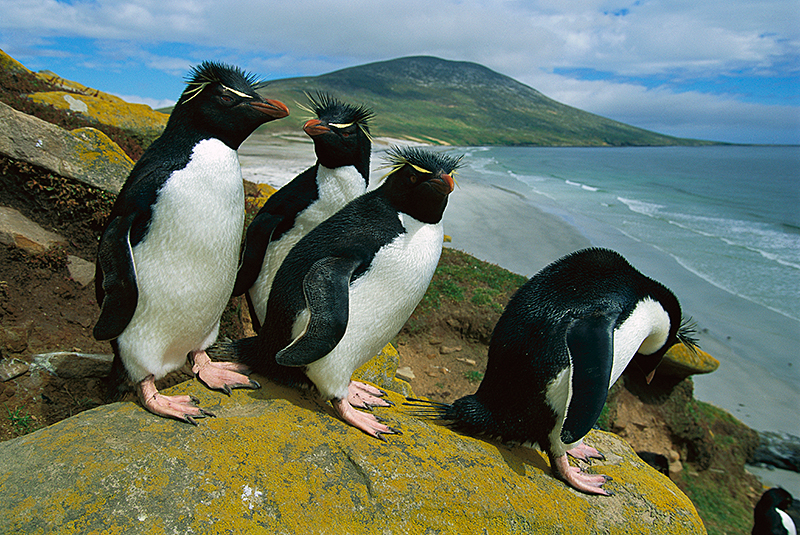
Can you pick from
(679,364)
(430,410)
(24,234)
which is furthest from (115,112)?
(679,364)

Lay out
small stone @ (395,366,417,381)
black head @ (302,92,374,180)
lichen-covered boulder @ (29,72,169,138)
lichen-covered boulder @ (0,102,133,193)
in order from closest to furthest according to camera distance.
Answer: black head @ (302,92,374,180)
lichen-covered boulder @ (0,102,133,193)
small stone @ (395,366,417,381)
lichen-covered boulder @ (29,72,169,138)

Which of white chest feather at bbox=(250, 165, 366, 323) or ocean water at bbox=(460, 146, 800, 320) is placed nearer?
white chest feather at bbox=(250, 165, 366, 323)

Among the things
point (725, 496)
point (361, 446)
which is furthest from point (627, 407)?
point (361, 446)

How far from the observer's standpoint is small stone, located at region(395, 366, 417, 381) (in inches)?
224

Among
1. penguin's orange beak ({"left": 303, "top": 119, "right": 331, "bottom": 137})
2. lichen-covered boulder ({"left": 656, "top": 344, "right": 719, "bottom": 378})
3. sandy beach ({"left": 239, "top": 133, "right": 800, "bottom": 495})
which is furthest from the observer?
sandy beach ({"left": 239, "top": 133, "right": 800, "bottom": 495})

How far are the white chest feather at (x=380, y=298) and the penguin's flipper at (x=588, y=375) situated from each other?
0.88m

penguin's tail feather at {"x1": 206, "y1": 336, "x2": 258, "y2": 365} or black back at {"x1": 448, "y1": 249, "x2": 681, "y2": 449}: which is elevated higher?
black back at {"x1": 448, "y1": 249, "x2": 681, "y2": 449}

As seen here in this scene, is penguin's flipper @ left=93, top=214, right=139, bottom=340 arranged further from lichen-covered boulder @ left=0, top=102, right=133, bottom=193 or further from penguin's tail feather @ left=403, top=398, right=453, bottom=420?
lichen-covered boulder @ left=0, top=102, right=133, bottom=193

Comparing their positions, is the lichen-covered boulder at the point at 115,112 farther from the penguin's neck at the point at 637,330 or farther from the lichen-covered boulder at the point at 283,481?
the penguin's neck at the point at 637,330

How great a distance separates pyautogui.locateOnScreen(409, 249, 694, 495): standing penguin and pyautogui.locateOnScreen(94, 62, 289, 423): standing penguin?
5.20ft

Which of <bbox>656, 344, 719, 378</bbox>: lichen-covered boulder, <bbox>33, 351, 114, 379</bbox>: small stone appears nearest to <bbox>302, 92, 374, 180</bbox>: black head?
<bbox>33, 351, 114, 379</bbox>: small stone

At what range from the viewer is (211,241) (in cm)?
244

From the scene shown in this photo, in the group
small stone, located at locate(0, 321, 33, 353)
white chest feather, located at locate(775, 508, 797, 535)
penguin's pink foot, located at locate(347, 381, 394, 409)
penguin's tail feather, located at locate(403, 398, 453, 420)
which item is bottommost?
white chest feather, located at locate(775, 508, 797, 535)

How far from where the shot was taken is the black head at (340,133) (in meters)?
3.08
